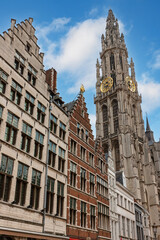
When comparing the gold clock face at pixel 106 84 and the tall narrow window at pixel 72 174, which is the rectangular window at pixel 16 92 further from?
the gold clock face at pixel 106 84

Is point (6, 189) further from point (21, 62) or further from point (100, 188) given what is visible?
point (100, 188)

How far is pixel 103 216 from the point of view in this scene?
83.1 ft

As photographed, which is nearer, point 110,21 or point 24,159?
point 24,159

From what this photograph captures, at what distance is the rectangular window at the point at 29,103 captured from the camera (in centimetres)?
1735

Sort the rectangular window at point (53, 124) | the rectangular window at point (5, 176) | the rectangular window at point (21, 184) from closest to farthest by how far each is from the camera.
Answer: the rectangular window at point (5, 176) < the rectangular window at point (21, 184) < the rectangular window at point (53, 124)

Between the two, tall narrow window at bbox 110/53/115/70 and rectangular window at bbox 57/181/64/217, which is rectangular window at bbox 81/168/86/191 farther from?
tall narrow window at bbox 110/53/115/70

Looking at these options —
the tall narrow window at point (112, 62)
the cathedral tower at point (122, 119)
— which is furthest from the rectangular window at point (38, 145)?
the tall narrow window at point (112, 62)

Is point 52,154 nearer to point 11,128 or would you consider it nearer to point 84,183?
point 11,128

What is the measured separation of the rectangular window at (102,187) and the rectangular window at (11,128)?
43.2ft

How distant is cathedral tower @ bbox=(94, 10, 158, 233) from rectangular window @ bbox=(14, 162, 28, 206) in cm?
4338

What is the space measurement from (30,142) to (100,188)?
1211cm

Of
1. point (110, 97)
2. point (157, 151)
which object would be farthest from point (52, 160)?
point (157, 151)

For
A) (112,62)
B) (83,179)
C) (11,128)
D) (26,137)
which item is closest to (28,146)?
(26,137)

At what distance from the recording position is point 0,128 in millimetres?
14320
